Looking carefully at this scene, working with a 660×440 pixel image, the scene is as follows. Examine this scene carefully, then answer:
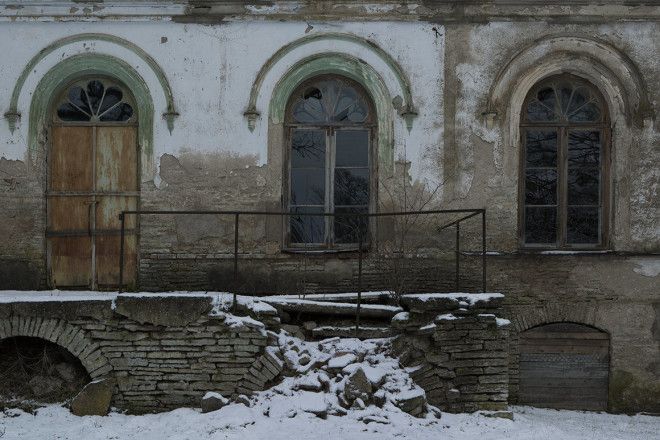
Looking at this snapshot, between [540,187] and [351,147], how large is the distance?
2414 mm

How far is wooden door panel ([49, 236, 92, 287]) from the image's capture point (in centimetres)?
895

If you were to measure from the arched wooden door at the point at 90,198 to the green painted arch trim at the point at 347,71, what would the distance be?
72.5 inches

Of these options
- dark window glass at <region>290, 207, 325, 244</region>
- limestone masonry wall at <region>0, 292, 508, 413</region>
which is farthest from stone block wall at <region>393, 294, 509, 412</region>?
dark window glass at <region>290, 207, 325, 244</region>

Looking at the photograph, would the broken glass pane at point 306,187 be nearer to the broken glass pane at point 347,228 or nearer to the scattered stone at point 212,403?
the broken glass pane at point 347,228

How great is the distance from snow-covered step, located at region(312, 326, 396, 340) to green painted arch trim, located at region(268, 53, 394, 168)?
233 centimetres

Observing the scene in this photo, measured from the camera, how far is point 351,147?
9.09 metres

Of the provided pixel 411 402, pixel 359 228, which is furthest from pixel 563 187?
pixel 411 402

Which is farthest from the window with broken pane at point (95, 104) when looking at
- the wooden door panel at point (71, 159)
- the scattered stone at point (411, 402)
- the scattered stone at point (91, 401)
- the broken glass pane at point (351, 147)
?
the scattered stone at point (411, 402)

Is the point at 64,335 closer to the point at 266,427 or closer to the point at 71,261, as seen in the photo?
the point at 71,261

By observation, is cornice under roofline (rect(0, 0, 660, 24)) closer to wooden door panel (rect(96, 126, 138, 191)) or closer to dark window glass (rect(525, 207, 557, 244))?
wooden door panel (rect(96, 126, 138, 191))

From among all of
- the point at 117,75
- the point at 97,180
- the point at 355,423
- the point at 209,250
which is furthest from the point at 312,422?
the point at 117,75

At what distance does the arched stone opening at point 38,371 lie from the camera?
7.27 m

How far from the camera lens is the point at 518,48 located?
29.1 ft

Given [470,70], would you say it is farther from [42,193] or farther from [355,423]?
[42,193]
